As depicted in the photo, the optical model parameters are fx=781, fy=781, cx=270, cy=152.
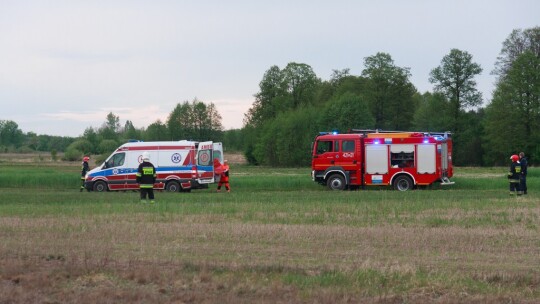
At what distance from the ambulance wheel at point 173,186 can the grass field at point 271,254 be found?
44.4ft

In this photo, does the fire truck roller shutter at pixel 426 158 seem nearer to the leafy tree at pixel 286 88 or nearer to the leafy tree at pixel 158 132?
the leafy tree at pixel 286 88

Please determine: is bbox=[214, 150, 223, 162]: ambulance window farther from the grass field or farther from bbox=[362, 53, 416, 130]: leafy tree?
bbox=[362, 53, 416, 130]: leafy tree

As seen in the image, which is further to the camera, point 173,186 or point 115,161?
point 115,161

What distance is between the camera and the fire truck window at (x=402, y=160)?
3547 centimetres

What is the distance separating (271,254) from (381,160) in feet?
75.8

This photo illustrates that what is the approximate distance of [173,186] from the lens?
3584cm

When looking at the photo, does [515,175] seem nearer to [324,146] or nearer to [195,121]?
[324,146]

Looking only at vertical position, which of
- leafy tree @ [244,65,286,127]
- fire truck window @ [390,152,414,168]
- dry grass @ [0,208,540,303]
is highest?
leafy tree @ [244,65,286,127]

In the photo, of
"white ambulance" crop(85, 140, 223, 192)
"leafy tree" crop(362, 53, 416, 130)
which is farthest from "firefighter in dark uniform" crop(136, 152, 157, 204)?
"leafy tree" crop(362, 53, 416, 130)

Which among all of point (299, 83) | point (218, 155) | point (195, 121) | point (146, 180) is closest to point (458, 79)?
point (299, 83)

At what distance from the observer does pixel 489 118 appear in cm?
7525

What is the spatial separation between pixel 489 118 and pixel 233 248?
214ft

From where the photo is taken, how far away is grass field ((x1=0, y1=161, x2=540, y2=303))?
10180 millimetres

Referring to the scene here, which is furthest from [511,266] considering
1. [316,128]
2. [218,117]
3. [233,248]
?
[218,117]
